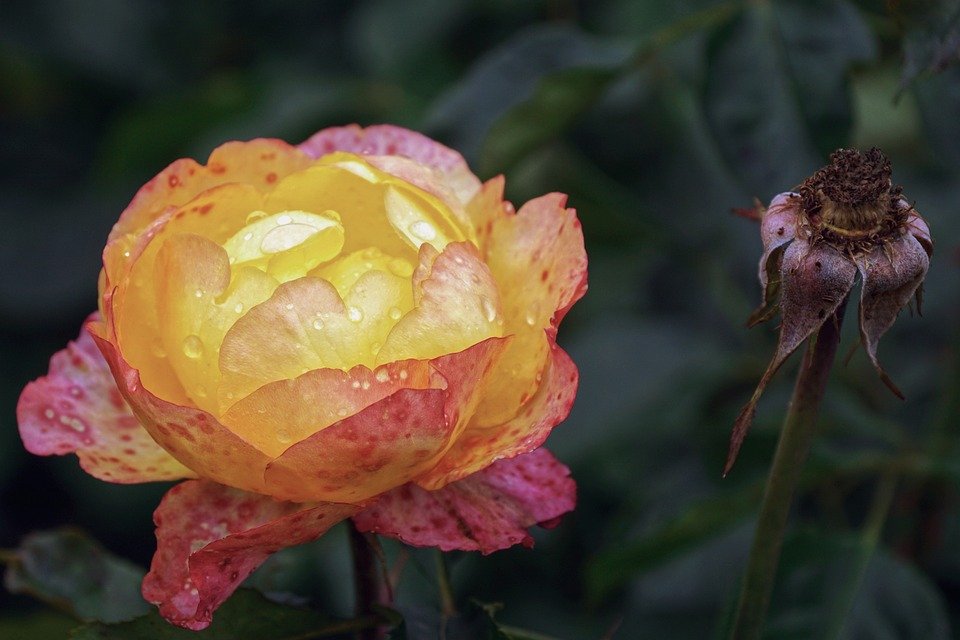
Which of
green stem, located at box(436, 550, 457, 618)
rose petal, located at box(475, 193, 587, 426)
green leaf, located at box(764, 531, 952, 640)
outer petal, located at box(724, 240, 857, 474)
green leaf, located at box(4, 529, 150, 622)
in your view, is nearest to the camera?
outer petal, located at box(724, 240, 857, 474)

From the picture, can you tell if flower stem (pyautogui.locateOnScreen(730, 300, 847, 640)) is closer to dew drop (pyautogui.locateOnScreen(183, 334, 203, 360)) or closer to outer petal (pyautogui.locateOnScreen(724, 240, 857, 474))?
outer petal (pyautogui.locateOnScreen(724, 240, 857, 474))

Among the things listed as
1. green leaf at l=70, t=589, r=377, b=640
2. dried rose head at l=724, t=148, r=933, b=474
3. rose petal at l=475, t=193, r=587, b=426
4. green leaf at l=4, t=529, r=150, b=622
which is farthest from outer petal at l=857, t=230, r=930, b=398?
green leaf at l=4, t=529, r=150, b=622

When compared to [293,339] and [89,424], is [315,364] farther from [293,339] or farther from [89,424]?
[89,424]

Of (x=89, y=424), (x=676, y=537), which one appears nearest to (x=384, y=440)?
(x=89, y=424)

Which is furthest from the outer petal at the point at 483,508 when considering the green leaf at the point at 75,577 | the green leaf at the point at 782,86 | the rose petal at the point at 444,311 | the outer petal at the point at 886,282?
the green leaf at the point at 782,86

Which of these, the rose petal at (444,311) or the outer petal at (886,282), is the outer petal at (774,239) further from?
the rose petal at (444,311)

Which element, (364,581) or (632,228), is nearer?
(364,581)

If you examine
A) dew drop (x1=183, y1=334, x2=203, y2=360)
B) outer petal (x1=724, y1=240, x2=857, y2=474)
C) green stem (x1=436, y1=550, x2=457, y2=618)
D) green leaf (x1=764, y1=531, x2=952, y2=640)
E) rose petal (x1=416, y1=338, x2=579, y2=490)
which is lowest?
green leaf (x1=764, y1=531, x2=952, y2=640)
